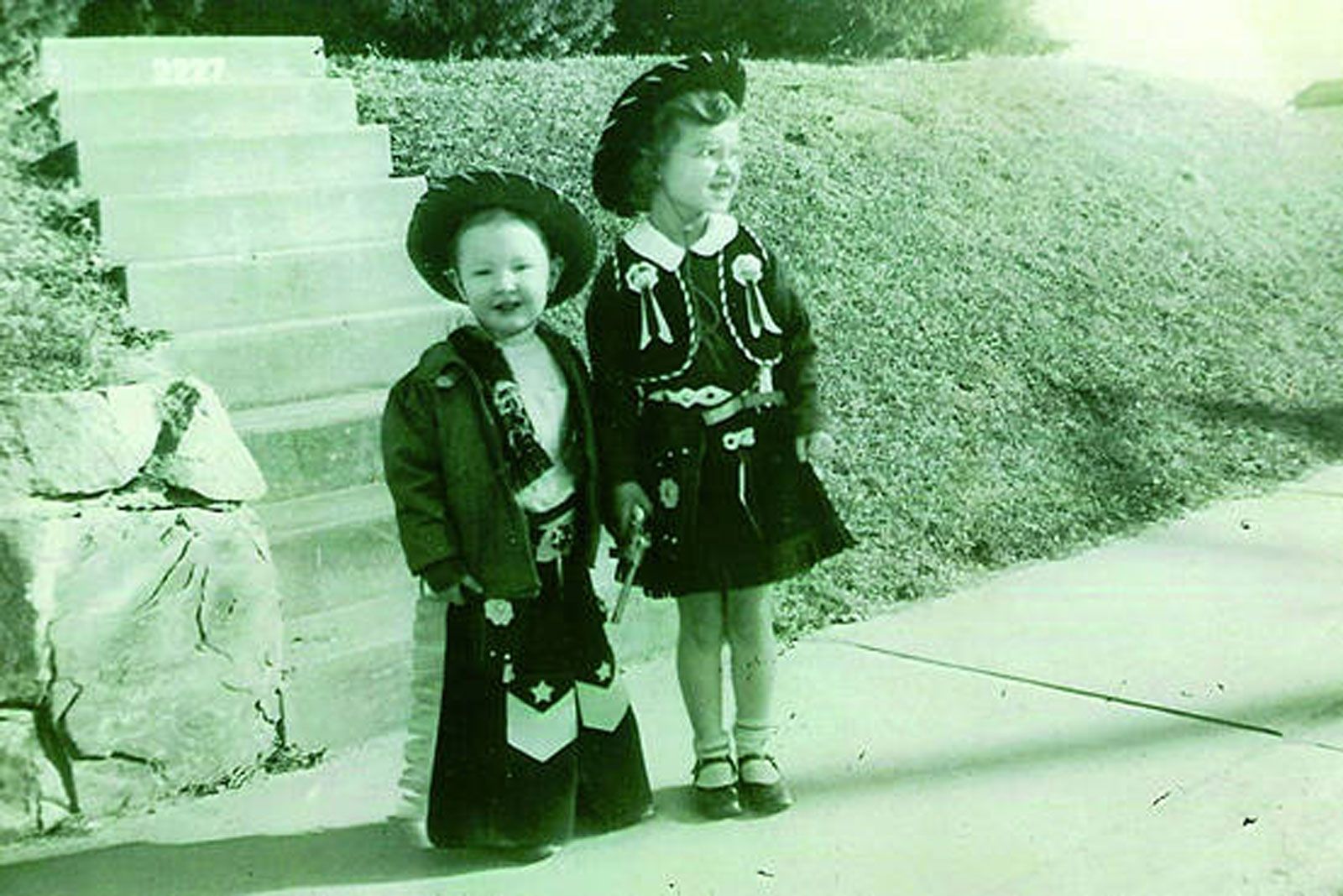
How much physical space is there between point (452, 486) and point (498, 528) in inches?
4.6

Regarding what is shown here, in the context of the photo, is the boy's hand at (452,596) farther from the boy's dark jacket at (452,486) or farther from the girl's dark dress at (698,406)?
the girl's dark dress at (698,406)

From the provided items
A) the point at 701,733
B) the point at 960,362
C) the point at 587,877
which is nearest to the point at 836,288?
the point at 960,362

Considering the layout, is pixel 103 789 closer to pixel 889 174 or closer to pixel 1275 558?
pixel 1275 558

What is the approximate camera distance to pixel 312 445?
13.3ft

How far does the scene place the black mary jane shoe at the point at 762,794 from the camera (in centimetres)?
327

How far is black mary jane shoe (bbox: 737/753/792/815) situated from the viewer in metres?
3.27

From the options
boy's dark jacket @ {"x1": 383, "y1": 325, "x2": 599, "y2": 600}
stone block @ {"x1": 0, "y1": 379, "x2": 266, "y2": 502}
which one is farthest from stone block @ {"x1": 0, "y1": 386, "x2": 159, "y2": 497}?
boy's dark jacket @ {"x1": 383, "y1": 325, "x2": 599, "y2": 600}

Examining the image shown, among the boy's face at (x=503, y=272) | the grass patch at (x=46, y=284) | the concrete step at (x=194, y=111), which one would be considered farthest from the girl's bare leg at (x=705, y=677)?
the concrete step at (x=194, y=111)

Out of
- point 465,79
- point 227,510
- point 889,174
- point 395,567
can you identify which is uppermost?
point 465,79

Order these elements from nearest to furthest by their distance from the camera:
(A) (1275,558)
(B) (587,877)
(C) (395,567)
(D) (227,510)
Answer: (B) (587,877)
(D) (227,510)
(C) (395,567)
(A) (1275,558)

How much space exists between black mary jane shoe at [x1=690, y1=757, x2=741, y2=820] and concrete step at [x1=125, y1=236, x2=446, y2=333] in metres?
1.97

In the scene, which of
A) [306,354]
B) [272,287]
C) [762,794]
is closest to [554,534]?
[762,794]

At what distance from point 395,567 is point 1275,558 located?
8.91ft

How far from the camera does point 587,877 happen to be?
2.98m
